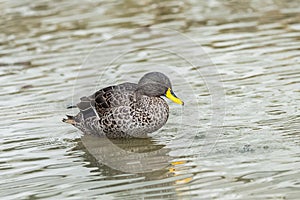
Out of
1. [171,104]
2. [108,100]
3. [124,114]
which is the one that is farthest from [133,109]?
[171,104]

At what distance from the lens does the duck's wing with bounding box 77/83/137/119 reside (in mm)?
8562

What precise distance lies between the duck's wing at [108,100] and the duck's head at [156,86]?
19cm

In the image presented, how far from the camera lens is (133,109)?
848 cm

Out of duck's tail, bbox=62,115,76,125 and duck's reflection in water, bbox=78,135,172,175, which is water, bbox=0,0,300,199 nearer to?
duck's reflection in water, bbox=78,135,172,175

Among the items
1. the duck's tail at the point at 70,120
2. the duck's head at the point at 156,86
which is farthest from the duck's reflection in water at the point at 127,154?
the duck's head at the point at 156,86

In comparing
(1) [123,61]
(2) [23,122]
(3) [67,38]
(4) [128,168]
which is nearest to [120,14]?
(3) [67,38]

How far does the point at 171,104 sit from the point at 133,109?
1.57 m

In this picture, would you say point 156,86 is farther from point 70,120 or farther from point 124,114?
point 70,120

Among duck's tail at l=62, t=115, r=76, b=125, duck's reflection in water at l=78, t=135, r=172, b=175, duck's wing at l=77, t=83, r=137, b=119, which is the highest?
duck's wing at l=77, t=83, r=137, b=119

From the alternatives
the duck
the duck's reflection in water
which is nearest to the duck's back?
the duck

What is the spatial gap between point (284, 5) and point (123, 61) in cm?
450

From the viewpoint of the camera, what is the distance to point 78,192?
22.2ft

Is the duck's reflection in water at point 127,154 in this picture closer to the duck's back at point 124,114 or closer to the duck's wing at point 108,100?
the duck's back at point 124,114

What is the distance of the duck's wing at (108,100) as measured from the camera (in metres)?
8.56
